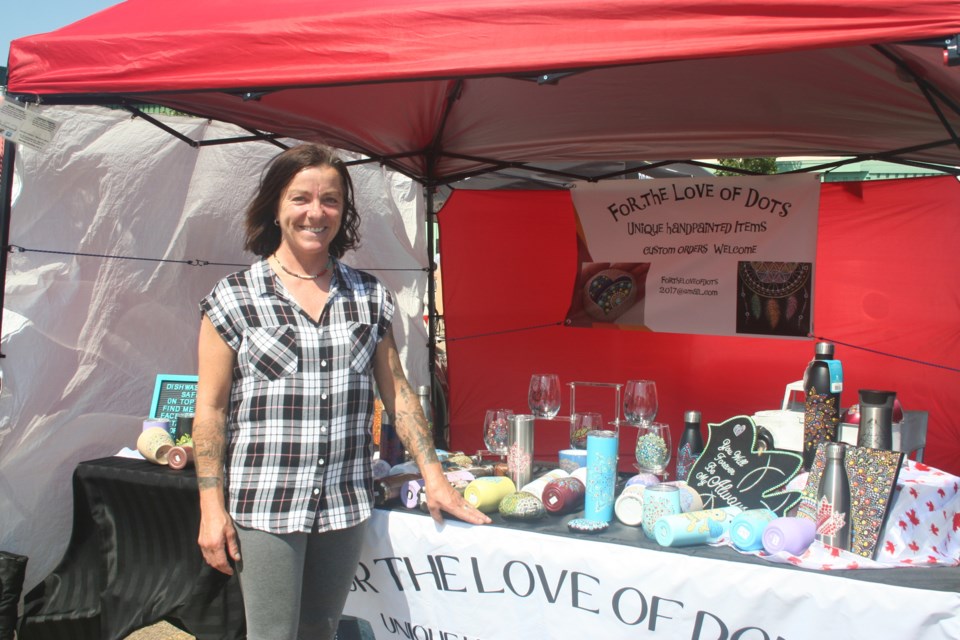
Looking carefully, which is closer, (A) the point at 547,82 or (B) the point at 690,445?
(A) the point at 547,82

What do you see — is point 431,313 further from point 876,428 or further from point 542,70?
point 876,428

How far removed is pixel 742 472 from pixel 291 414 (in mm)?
1189

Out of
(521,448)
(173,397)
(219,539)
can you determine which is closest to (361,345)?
(219,539)

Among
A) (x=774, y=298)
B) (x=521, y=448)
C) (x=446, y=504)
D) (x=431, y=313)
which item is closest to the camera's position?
(x=446, y=504)

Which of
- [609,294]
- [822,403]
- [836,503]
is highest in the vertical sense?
[609,294]

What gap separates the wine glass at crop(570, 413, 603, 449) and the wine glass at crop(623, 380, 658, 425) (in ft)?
0.35

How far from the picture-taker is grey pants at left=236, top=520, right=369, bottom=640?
5.64 ft

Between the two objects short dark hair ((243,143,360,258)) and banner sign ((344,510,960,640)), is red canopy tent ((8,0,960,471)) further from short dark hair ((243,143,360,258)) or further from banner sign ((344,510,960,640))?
banner sign ((344,510,960,640))

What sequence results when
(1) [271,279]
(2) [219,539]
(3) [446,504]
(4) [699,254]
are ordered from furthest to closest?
(4) [699,254]
(3) [446,504]
(1) [271,279]
(2) [219,539]

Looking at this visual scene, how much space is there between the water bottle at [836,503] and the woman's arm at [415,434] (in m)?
0.81

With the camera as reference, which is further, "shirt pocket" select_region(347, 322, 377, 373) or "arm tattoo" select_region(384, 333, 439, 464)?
"arm tattoo" select_region(384, 333, 439, 464)

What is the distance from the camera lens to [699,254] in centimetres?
401

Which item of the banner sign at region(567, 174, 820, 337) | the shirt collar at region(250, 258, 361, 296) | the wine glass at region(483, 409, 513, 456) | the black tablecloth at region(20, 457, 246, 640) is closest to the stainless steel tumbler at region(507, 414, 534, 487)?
the wine glass at region(483, 409, 513, 456)

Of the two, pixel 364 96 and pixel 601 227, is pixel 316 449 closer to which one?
pixel 364 96
